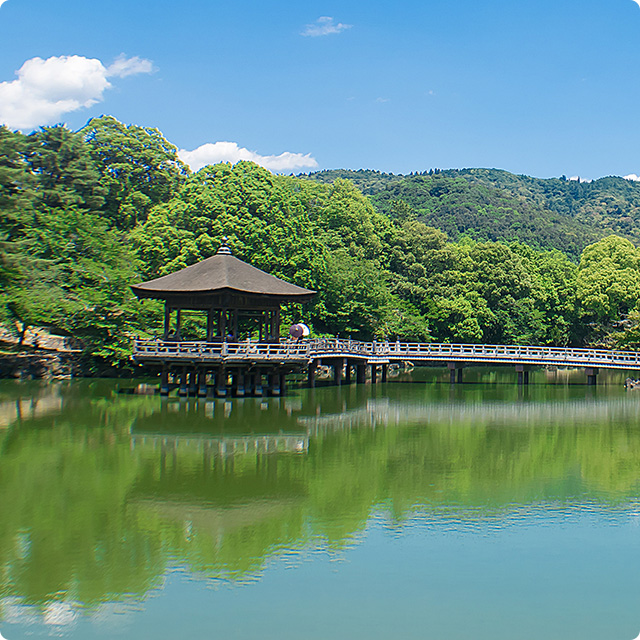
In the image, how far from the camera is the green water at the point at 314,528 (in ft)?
30.4

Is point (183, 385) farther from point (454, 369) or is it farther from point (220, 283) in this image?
point (454, 369)

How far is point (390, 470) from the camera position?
56.5ft

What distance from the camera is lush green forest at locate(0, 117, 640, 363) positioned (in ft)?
112

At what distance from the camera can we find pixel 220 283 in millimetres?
28234

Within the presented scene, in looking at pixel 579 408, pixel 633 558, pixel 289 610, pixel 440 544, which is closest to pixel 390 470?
pixel 440 544

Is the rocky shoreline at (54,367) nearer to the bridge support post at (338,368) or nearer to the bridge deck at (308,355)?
the bridge deck at (308,355)

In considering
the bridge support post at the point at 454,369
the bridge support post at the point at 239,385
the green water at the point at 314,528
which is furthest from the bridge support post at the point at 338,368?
the green water at the point at 314,528

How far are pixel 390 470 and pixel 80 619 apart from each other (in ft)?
30.9

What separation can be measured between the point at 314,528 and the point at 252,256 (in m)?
26.5

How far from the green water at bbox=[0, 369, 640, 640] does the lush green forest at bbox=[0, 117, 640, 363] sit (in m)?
11.5

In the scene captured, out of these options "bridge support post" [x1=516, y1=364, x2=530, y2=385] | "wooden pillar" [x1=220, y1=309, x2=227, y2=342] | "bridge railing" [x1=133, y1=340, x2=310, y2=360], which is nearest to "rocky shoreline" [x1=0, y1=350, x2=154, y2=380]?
"bridge railing" [x1=133, y1=340, x2=310, y2=360]

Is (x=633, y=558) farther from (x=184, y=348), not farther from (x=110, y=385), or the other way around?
(x=110, y=385)

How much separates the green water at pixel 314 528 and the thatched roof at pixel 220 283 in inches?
239

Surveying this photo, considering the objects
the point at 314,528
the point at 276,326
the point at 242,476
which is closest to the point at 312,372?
the point at 276,326
